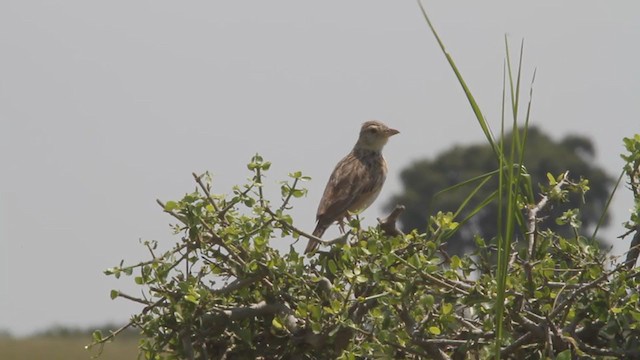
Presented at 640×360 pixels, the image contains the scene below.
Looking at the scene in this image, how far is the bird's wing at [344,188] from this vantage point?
1027 cm

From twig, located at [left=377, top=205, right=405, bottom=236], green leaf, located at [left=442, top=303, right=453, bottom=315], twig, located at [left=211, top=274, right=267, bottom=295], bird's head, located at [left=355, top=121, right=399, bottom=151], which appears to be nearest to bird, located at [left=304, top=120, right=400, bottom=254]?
bird's head, located at [left=355, top=121, right=399, bottom=151]

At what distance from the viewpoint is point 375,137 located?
12.1 m

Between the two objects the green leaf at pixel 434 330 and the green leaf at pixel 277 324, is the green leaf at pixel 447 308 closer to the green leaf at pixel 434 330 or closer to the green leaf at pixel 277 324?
the green leaf at pixel 434 330

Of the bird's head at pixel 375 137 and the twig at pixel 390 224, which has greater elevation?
the bird's head at pixel 375 137

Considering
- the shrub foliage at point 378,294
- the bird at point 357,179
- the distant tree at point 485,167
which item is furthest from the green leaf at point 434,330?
the distant tree at point 485,167

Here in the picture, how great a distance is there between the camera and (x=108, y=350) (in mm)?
20672

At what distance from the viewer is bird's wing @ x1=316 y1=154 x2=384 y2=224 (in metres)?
10.3

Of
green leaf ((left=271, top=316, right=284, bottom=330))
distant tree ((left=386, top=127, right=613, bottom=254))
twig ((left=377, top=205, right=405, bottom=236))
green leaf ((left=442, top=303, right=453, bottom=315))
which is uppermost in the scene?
distant tree ((left=386, top=127, right=613, bottom=254))

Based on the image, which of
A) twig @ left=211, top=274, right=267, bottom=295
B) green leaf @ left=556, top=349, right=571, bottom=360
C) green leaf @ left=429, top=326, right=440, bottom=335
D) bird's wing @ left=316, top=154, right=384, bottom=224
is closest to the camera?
green leaf @ left=556, top=349, right=571, bottom=360

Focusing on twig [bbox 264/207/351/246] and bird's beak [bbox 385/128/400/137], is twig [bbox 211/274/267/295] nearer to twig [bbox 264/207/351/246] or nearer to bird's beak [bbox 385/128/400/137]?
twig [bbox 264/207/351/246]

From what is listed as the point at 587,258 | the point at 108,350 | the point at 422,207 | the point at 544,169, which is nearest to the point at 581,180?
the point at 587,258

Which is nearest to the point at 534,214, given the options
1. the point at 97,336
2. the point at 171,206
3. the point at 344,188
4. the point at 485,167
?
the point at 171,206

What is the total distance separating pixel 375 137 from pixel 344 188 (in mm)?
1321

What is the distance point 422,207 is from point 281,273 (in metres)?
55.0
